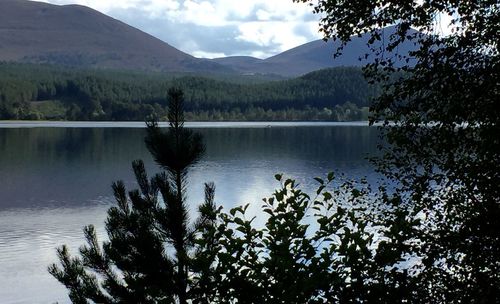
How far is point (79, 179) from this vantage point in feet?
263

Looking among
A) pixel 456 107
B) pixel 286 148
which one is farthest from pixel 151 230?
pixel 286 148

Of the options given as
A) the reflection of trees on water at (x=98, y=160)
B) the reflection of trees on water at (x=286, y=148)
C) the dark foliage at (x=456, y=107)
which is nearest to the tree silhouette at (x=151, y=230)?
the dark foliage at (x=456, y=107)

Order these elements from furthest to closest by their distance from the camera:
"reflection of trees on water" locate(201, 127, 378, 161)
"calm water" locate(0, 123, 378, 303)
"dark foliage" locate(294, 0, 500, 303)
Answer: "reflection of trees on water" locate(201, 127, 378, 161) → "calm water" locate(0, 123, 378, 303) → "dark foliage" locate(294, 0, 500, 303)

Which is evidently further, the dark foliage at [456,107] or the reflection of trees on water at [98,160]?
the reflection of trees on water at [98,160]

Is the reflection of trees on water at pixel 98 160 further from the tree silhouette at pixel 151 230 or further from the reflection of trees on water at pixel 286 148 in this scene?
the tree silhouette at pixel 151 230

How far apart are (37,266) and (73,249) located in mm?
4270

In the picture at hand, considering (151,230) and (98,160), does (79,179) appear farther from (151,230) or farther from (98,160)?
(151,230)

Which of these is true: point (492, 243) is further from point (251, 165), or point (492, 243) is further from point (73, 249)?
point (251, 165)

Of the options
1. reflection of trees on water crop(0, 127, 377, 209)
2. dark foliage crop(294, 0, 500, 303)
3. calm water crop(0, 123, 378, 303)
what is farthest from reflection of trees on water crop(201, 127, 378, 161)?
dark foliage crop(294, 0, 500, 303)

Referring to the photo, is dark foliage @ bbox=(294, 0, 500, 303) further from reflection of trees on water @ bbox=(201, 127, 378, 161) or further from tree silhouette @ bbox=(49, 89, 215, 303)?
reflection of trees on water @ bbox=(201, 127, 378, 161)

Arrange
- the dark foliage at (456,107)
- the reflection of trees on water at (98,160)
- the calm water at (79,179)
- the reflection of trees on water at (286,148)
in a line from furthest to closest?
the reflection of trees on water at (286,148) < the reflection of trees on water at (98,160) < the calm water at (79,179) < the dark foliage at (456,107)

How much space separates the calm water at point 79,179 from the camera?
1468 inches

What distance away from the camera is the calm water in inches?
1468

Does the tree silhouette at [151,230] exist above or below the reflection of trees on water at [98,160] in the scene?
above
